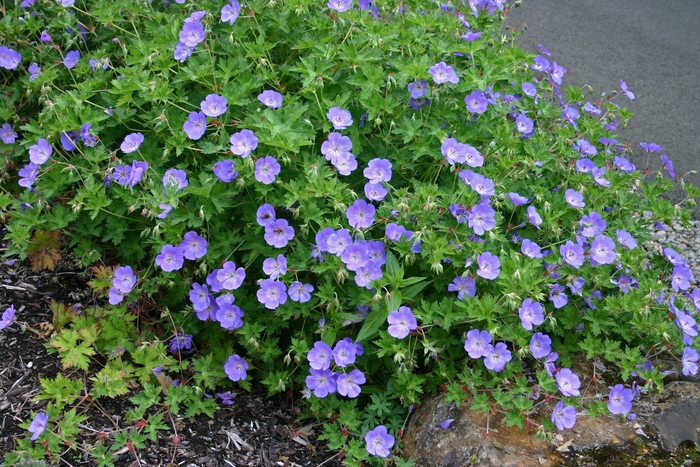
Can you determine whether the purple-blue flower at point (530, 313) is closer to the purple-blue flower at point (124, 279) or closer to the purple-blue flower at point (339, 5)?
the purple-blue flower at point (339, 5)

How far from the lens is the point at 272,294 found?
2766 mm

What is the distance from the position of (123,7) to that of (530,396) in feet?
8.86

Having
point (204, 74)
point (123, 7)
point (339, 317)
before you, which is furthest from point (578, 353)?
point (123, 7)

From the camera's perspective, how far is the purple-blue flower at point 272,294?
274cm

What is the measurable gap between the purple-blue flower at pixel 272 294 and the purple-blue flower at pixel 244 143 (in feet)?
1.73

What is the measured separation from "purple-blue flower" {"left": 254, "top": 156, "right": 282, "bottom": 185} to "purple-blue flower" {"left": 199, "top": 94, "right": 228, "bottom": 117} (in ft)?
1.07

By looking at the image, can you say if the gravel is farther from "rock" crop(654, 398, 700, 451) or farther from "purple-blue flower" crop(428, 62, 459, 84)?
"purple-blue flower" crop(428, 62, 459, 84)

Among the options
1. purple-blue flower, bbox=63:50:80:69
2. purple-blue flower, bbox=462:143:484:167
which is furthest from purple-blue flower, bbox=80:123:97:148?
purple-blue flower, bbox=462:143:484:167

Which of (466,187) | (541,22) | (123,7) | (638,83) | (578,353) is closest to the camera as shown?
(466,187)

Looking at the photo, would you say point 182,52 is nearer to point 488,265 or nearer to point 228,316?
point 228,316

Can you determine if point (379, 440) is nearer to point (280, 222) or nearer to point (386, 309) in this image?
point (386, 309)

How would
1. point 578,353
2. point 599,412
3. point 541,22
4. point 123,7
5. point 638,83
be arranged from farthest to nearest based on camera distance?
point 541,22
point 638,83
point 123,7
point 578,353
point 599,412

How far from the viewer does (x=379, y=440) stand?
2.71 meters

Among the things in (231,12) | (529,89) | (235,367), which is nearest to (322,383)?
(235,367)
